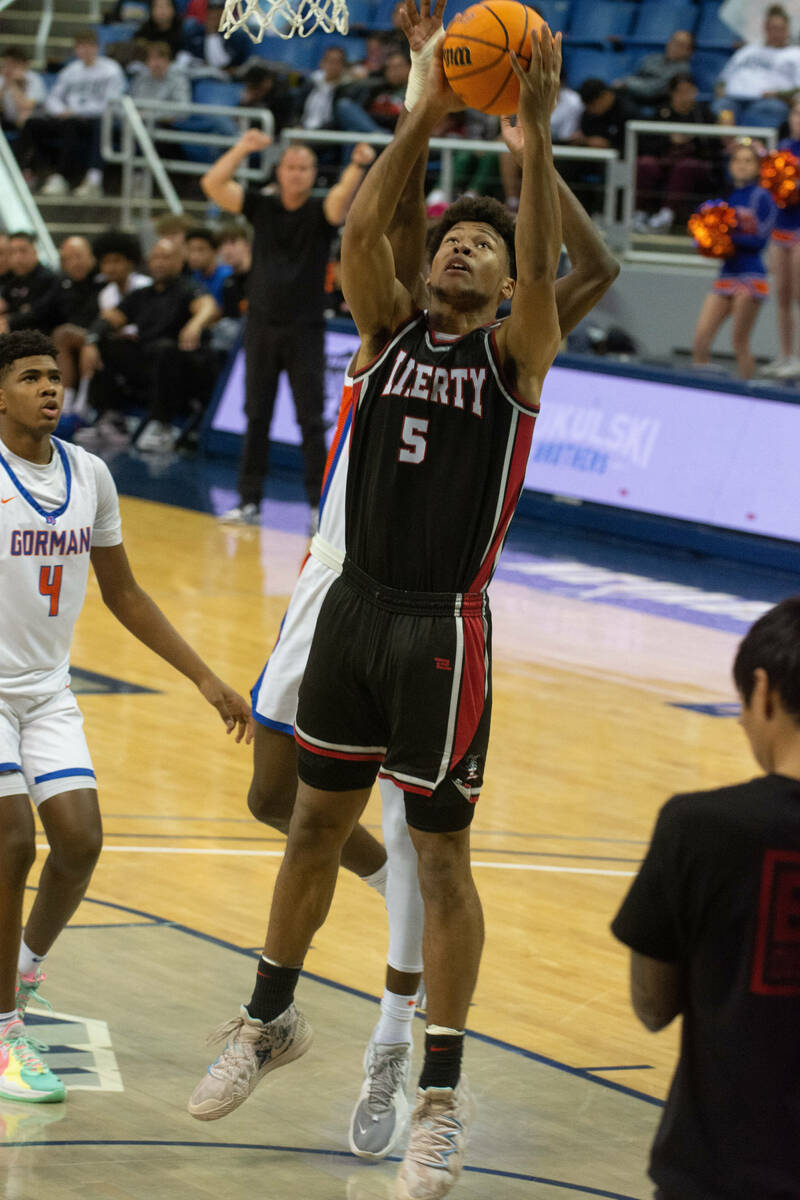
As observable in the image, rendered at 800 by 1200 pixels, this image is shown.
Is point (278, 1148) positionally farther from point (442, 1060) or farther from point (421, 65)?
point (421, 65)

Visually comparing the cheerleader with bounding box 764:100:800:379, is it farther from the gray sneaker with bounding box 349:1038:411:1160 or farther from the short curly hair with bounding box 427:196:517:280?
the gray sneaker with bounding box 349:1038:411:1160

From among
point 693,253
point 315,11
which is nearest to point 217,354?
point 693,253

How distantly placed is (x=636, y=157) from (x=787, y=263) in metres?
3.43

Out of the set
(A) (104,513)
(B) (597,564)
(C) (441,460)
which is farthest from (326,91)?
(C) (441,460)

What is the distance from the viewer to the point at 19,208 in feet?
58.3

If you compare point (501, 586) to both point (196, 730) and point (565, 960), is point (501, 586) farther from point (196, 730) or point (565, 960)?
point (565, 960)

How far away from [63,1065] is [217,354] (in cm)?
1106

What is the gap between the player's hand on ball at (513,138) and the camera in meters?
4.15

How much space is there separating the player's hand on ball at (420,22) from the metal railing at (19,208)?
542 inches

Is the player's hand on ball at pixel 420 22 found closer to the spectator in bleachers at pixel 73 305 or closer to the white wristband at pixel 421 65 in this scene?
the white wristband at pixel 421 65

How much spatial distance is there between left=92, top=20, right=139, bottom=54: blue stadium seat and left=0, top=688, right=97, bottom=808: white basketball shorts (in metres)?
17.1

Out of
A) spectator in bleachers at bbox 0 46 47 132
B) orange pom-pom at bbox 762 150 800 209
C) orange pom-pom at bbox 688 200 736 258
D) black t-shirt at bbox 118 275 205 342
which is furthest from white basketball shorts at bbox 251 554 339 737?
spectator in bleachers at bbox 0 46 47 132

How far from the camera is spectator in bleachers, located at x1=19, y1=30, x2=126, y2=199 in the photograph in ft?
61.5

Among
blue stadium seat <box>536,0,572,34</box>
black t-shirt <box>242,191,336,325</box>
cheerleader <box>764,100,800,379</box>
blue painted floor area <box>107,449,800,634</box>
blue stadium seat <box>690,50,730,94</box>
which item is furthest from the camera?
blue stadium seat <box>536,0,572,34</box>
